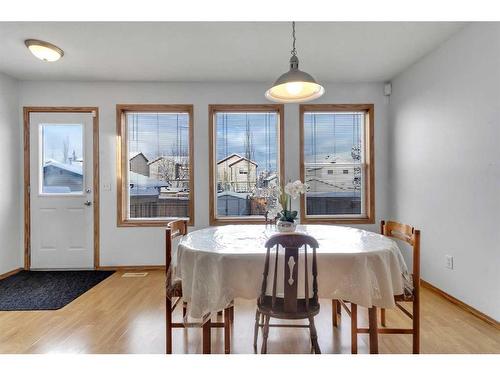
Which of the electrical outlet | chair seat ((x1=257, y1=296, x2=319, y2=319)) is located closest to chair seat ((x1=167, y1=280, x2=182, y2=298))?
chair seat ((x1=257, y1=296, x2=319, y2=319))

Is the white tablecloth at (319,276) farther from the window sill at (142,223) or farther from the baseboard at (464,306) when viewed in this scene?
the window sill at (142,223)

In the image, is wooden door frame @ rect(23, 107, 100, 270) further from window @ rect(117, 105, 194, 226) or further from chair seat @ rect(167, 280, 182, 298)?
chair seat @ rect(167, 280, 182, 298)

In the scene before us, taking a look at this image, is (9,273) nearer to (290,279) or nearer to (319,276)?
(290,279)

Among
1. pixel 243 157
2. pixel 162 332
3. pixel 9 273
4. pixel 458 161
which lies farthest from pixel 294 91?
pixel 9 273

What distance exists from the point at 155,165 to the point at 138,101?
2.90 feet

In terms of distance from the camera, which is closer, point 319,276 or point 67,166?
point 319,276

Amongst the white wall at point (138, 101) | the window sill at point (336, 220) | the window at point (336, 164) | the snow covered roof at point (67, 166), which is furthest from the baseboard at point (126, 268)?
the window at point (336, 164)

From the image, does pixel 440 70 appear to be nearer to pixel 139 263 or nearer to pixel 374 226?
pixel 374 226

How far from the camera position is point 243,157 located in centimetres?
399

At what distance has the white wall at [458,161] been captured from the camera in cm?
232

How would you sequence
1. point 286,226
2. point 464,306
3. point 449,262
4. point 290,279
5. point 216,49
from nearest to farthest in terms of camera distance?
1. point 290,279
2. point 286,226
3. point 464,306
4. point 449,262
5. point 216,49

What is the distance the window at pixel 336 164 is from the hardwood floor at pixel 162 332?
59.5 inches
